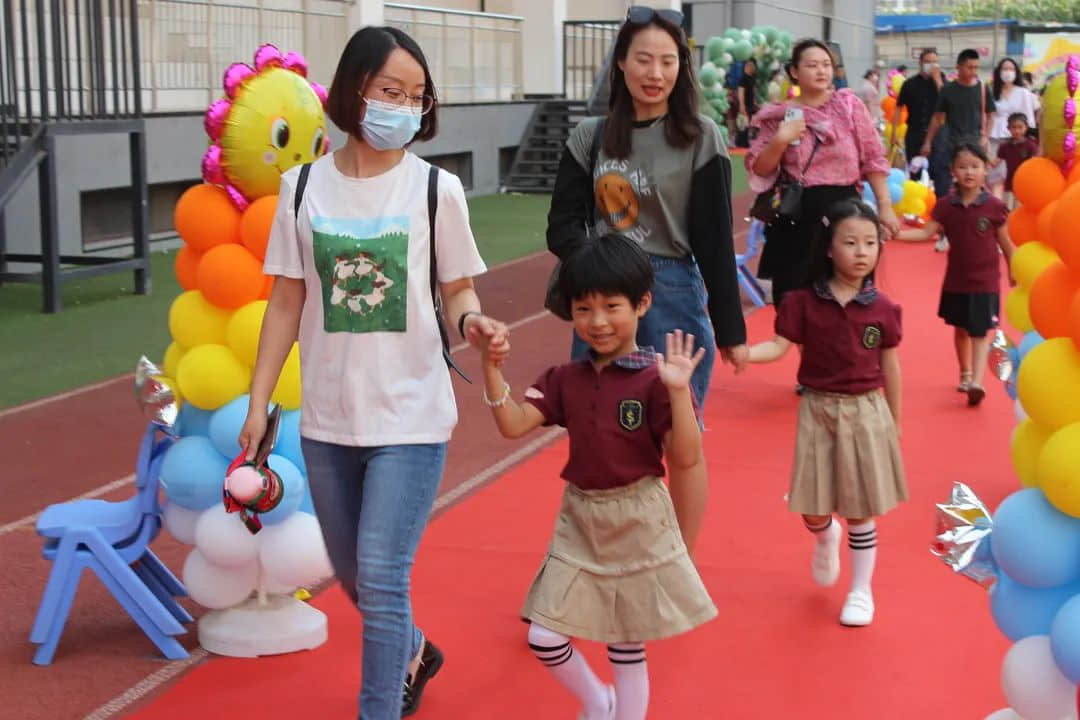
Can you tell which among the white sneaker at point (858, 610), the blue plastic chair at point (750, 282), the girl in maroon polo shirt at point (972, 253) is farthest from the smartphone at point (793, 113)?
the blue plastic chair at point (750, 282)

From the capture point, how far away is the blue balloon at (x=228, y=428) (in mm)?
5172

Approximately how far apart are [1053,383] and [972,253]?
231 inches

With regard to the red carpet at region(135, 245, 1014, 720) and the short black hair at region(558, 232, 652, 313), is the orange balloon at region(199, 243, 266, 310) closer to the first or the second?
the red carpet at region(135, 245, 1014, 720)

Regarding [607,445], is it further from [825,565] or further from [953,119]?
[953,119]

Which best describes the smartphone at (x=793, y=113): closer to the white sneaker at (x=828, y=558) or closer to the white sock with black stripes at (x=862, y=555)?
the white sneaker at (x=828, y=558)

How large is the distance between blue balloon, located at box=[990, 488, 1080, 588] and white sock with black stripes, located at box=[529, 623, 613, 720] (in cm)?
118

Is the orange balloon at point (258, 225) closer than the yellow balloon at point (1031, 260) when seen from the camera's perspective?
Yes

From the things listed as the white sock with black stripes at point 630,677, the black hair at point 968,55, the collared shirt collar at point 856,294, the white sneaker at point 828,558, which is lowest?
the white sneaker at point 828,558

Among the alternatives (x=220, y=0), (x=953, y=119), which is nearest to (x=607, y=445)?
(x=953, y=119)

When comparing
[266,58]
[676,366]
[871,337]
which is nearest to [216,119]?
[266,58]

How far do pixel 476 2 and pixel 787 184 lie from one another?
2428 cm

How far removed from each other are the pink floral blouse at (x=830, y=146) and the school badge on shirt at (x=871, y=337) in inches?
100

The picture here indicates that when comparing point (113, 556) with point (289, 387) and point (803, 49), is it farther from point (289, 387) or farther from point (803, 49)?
point (803, 49)

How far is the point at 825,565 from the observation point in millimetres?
5801
